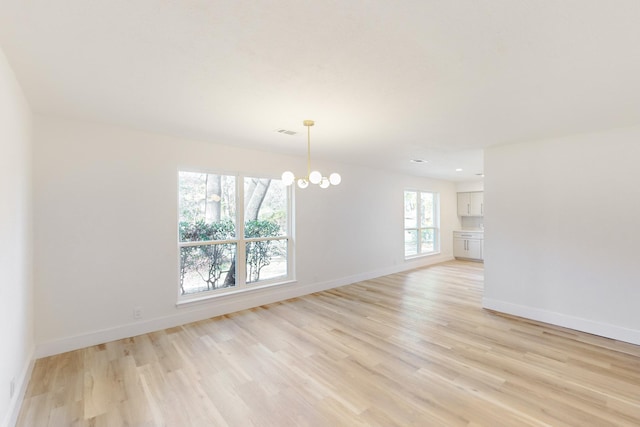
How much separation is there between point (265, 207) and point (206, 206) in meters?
0.98

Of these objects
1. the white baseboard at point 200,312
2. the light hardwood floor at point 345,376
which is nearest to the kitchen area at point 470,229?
the white baseboard at point 200,312

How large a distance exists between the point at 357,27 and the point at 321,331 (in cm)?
318

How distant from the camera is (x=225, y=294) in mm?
4164

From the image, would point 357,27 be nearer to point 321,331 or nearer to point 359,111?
point 359,111

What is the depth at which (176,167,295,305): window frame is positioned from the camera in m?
3.89

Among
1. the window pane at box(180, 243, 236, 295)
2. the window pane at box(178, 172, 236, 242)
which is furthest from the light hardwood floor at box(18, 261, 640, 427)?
the window pane at box(178, 172, 236, 242)

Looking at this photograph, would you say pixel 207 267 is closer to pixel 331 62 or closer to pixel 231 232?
pixel 231 232

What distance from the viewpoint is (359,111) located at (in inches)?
112

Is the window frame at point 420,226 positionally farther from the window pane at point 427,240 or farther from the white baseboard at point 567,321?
the white baseboard at point 567,321

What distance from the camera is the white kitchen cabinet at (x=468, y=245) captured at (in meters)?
8.17

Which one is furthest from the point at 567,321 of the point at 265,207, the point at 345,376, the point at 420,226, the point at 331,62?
the point at 265,207

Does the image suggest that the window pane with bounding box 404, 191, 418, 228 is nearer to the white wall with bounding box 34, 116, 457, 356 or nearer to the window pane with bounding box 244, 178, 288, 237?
the window pane with bounding box 244, 178, 288, 237

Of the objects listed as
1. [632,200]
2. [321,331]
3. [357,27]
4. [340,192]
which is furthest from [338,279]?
[357,27]

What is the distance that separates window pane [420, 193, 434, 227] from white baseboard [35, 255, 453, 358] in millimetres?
2806
